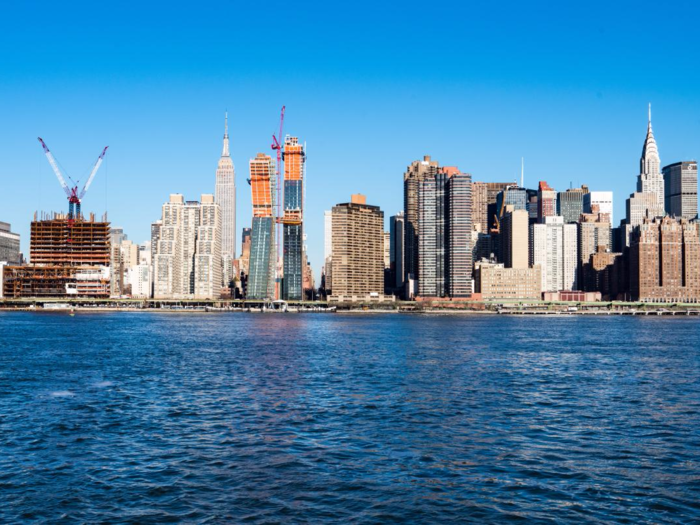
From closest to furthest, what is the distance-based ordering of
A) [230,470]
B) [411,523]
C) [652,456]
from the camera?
1. [411,523]
2. [230,470]
3. [652,456]

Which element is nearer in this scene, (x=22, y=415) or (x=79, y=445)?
(x=79, y=445)

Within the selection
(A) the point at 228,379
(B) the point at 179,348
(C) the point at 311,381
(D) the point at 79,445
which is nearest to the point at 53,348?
(B) the point at 179,348

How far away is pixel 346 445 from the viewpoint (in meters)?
40.8

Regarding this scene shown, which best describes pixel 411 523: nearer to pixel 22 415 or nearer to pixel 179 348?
pixel 22 415

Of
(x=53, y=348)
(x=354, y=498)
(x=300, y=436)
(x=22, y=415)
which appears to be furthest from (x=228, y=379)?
(x=53, y=348)

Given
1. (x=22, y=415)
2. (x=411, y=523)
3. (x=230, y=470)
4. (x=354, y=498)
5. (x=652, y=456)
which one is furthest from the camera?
(x=22, y=415)

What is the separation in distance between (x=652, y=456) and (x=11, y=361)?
73606mm

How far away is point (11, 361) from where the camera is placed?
85312 mm

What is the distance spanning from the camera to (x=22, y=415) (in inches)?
1932

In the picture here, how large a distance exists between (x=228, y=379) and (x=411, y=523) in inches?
1723

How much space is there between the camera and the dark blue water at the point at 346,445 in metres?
30.4

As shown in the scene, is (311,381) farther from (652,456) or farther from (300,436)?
(652,456)

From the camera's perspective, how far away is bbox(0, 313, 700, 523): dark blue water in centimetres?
3039

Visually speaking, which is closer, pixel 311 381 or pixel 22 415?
→ pixel 22 415
